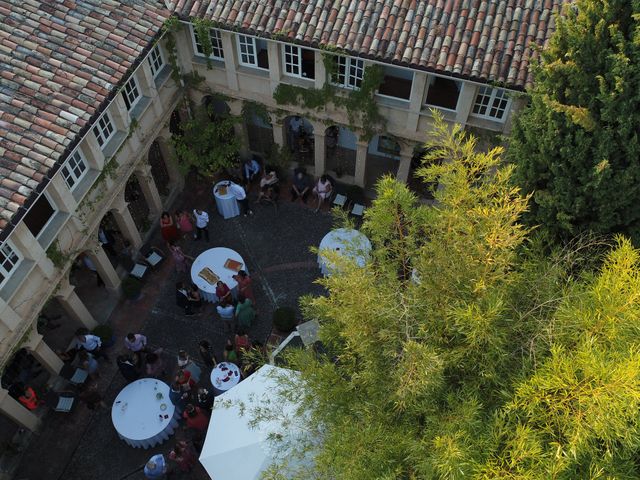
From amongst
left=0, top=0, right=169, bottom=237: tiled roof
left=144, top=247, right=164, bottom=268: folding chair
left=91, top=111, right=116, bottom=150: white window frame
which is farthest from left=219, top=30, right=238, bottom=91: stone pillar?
left=144, top=247, right=164, bottom=268: folding chair

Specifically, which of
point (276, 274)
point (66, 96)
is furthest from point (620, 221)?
point (66, 96)

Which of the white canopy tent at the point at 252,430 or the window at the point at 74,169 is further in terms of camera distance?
the window at the point at 74,169

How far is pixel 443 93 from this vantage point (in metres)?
19.3

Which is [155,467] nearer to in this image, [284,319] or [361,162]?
[284,319]

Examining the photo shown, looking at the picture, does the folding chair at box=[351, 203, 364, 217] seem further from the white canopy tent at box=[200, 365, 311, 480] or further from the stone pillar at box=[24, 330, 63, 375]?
the stone pillar at box=[24, 330, 63, 375]

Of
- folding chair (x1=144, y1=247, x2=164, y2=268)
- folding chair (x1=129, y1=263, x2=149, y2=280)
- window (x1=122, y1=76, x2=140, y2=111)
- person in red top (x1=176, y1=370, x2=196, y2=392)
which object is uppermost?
window (x1=122, y1=76, x2=140, y2=111)

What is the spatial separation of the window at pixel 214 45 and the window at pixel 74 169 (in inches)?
234

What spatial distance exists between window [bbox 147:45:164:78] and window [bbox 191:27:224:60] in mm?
1264

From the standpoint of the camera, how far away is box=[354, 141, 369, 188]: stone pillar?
68.6 ft

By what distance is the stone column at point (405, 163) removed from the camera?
20359 millimetres

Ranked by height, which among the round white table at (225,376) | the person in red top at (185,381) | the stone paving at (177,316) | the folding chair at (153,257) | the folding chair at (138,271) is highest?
the person in red top at (185,381)

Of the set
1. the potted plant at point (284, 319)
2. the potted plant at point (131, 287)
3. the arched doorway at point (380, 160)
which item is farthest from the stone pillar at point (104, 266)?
the arched doorway at point (380, 160)

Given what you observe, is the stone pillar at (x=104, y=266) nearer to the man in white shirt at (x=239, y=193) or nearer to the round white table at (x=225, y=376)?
the man in white shirt at (x=239, y=193)

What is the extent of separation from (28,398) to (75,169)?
6.94m
